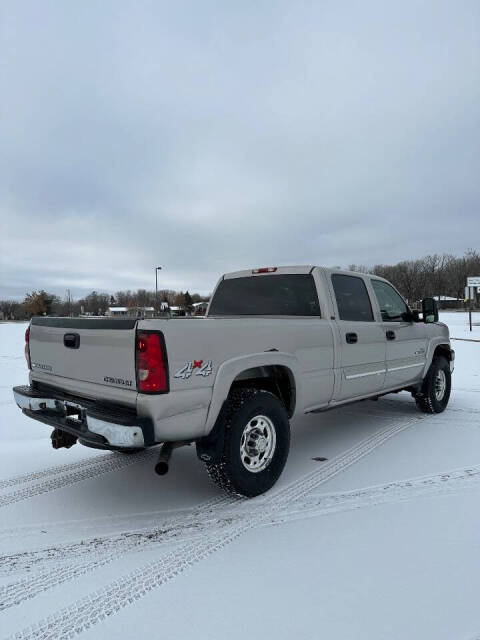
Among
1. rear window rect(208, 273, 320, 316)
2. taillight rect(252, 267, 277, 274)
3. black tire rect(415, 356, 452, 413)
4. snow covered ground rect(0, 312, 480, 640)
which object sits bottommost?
snow covered ground rect(0, 312, 480, 640)

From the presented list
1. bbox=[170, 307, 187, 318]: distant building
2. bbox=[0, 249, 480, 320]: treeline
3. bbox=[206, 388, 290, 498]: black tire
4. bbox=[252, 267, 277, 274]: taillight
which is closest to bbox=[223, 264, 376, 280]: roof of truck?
bbox=[252, 267, 277, 274]: taillight

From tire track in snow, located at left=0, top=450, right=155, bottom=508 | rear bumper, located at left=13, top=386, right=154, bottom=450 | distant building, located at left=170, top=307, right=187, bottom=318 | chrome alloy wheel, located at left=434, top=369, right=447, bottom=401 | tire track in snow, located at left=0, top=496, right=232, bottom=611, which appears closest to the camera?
tire track in snow, located at left=0, top=496, right=232, bottom=611

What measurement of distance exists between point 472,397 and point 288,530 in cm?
528

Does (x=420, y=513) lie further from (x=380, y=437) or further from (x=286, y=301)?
(x=286, y=301)

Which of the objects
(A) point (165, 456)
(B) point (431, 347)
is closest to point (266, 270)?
(A) point (165, 456)

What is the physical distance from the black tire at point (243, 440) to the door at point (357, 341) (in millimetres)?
956

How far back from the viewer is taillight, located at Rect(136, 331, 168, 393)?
2.82 meters

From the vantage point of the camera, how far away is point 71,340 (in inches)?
135

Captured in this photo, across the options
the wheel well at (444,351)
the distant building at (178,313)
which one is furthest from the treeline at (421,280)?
the wheel well at (444,351)

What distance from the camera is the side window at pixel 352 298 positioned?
15.0 ft

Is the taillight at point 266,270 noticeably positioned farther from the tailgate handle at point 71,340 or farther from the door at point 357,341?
the tailgate handle at point 71,340

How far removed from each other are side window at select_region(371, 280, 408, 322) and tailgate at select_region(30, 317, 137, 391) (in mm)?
3339

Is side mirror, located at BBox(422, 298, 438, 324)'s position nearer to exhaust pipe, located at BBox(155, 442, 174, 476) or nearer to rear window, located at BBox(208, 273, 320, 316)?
rear window, located at BBox(208, 273, 320, 316)

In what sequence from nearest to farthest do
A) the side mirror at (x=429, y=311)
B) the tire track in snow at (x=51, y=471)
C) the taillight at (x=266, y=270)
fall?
the tire track in snow at (x=51, y=471), the taillight at (x=266, y=270), the side mirror at (x=429, y=311)
